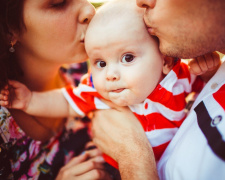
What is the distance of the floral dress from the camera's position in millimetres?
1404

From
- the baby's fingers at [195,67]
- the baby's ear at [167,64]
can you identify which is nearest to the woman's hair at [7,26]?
the baby's ear at [167,64]

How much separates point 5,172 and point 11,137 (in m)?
0.23

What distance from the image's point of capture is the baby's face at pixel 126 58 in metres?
1.19

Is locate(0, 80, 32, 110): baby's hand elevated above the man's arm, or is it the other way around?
locate(0, 80, 32, 110): baby's hand

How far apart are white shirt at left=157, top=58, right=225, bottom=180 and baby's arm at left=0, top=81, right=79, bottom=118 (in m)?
0.86

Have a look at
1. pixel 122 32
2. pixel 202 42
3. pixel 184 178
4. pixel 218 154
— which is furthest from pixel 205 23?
pixel 184 178

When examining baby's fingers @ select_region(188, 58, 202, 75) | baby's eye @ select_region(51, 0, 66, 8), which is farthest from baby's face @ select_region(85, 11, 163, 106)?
baby's eye @ select_region(51, 0, 66, 8)

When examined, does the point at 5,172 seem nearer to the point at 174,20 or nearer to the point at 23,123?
the point at 23,123

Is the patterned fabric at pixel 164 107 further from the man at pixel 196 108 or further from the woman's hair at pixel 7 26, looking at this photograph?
the woman's hair at pixel 7 26

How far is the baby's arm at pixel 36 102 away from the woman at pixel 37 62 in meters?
0.08

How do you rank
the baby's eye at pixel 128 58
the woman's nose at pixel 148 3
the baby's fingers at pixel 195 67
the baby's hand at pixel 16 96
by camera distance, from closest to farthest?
the woman's nose at pixel 148 3, the baby's eye at pixel 128 58, the baby's fingers at pixel 195 67, the baby's hand at pixel 16 96

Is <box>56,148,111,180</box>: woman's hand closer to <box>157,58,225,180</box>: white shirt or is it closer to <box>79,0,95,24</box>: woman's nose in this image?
<box>157,58,225,180</box>: white shirt

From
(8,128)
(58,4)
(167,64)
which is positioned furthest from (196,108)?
(8,128)

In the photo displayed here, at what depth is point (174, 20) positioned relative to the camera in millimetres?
1110
